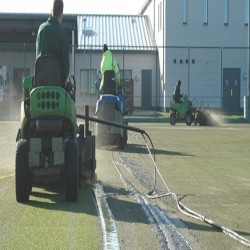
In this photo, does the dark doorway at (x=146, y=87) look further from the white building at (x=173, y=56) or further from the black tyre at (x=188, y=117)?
the black tyre at (x=188, y=117)

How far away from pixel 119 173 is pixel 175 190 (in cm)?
190

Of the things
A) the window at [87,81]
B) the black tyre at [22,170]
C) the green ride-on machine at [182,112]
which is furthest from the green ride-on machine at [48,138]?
the window at [87,81]

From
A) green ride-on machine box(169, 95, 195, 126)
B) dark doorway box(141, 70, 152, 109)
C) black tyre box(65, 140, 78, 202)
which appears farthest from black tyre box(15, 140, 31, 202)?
dark doorway box(141, 70, 152, 109)

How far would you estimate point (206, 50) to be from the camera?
3722 centimetres

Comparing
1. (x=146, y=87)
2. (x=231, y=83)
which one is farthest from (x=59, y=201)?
(x=146, y=87)

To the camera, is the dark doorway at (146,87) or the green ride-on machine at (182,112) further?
the dark doorway at (146,87)

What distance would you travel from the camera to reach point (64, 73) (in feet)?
25.5

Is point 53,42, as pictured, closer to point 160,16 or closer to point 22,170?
point 22,170

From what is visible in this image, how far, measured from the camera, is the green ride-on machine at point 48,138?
7402 millimetres

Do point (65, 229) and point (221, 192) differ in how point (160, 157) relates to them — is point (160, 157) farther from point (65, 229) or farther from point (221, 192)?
point (65, 229)

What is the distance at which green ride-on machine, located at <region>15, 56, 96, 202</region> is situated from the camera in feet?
24.3

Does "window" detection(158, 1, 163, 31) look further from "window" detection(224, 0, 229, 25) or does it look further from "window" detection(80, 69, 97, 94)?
"window" detection(80, 69, 97, 94)

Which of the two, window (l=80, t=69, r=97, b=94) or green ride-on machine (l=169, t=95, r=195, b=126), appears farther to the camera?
window (l=80, t=69, r=97, b=94)

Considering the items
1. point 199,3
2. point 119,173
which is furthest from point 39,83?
point 199,3
